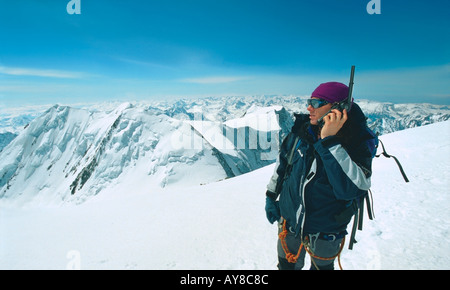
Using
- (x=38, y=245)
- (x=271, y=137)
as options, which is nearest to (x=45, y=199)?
(x=38, y=245)

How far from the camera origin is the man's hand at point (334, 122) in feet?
8.97

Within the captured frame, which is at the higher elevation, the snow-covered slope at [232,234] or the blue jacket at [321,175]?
the blue jacket at [321,175]

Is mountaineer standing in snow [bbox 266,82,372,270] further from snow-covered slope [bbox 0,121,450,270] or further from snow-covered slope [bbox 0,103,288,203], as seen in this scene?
snow-covered slope [bbox 0,103,288,203]

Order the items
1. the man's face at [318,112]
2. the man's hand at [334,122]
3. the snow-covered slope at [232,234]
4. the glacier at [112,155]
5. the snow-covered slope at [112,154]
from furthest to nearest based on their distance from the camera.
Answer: the snow-covered slope at [112,154] < the glacier at [112,155] < the snow-covered slope at [232,234] < the man's face at [318,112] < the man's hand at [334,122]

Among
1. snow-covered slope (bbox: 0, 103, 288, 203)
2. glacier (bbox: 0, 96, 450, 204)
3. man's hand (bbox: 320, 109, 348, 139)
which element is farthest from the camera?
snow-covered slope (bbox: 0, 103, 288, 203)

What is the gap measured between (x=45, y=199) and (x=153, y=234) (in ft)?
411

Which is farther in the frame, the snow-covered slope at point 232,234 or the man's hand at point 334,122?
the snow-covered slope at point 232,234

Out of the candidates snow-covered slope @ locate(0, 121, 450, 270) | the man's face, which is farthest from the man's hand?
snow-covered slope @ locate(0, 121, 450, 270)

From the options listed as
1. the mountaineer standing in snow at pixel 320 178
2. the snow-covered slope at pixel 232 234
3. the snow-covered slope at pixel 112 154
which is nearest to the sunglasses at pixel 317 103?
the mountaineer standing in snow at pixel 320 178

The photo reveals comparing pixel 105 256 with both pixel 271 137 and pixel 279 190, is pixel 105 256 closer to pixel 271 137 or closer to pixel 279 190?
pixel 279 190

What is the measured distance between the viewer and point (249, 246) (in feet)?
21.7

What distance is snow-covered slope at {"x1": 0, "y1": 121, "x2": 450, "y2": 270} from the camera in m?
5.44

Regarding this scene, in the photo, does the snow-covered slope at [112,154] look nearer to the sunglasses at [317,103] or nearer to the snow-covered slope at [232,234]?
the snow-covered slope at [232,234]

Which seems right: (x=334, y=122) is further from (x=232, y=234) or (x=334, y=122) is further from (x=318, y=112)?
(x=232, y=234)
